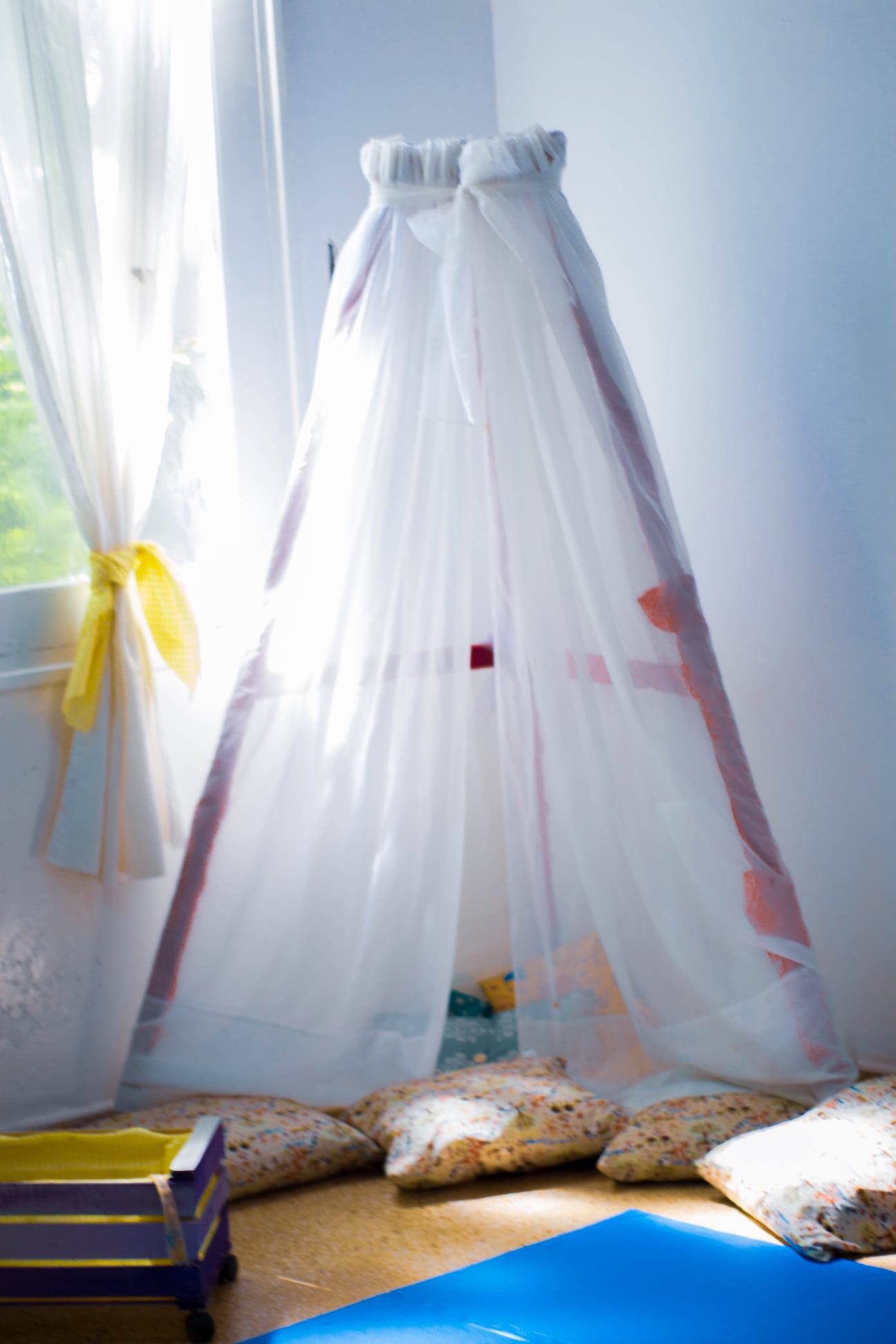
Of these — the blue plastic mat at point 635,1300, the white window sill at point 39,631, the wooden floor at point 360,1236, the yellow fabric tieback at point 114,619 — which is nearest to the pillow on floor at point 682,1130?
the wooden floor at point 360,1236

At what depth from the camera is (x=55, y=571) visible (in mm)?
2463

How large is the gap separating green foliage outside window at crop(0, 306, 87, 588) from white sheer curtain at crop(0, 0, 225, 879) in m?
0.06

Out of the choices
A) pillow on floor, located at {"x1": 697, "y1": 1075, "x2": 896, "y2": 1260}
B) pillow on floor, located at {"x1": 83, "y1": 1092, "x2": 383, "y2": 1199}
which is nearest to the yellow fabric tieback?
pillow on floor, located at {"x1": 83, "y1": 1092, "x2": 383, "y2": 1199}

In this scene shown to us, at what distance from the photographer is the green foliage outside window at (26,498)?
238cm

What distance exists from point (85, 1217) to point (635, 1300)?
74 centimetres

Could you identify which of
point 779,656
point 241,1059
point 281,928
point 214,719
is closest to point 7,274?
point 214,719

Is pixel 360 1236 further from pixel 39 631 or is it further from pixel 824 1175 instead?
pixel 39 631

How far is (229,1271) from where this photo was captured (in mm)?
1859

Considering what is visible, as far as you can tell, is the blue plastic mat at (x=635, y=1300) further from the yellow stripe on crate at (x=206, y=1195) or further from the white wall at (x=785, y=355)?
the white wall at (x=785, y=355)

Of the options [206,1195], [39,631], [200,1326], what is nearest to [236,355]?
[39,631]

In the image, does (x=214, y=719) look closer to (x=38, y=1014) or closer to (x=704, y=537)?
(x=38, y=1014)

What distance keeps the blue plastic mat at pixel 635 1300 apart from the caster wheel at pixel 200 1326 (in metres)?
0.07

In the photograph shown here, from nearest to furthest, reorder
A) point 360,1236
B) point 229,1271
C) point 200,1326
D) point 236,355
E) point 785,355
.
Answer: point 200,1326
point 229,1271
point 360,1236
point 785,355
point 236,355

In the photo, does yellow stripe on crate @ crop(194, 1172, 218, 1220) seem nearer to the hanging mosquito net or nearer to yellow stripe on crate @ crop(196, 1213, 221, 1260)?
yellow stripe on crate @ crop(196, 1213, 221, 1260)
